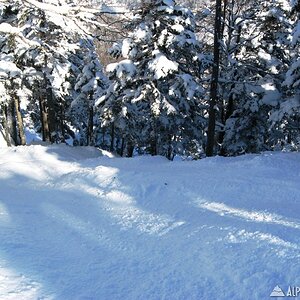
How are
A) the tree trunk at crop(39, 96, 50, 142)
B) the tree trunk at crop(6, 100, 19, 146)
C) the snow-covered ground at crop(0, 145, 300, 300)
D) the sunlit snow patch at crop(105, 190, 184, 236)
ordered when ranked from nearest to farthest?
the snow-covered ground at crop(0, 145, 300, 300) < the sunlit snow patch at crop(105, 190, 184, 236) < the tree trunk at crop(39, 96, 50, 142) < the tree trunk at crop(6, 100, 19, 146)

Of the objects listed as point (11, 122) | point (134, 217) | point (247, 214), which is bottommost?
point (134, 217)

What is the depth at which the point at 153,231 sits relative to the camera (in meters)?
6.65

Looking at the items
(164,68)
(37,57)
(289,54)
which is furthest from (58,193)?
(289,54)

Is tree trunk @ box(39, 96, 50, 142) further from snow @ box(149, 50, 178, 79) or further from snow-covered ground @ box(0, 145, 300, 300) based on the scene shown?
snow-covered ground @ box(0, 145, 300, 300)

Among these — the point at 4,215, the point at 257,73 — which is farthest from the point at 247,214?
the point at 257,73

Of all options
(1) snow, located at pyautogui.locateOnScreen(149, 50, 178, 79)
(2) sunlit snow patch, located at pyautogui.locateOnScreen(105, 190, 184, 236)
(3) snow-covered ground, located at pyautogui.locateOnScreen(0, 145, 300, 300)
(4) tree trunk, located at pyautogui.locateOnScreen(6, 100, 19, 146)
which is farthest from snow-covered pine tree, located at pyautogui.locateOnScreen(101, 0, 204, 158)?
(2) sunlit snow patch, located at pyautogui.locateOnScreen(105, 190, 184, 236)

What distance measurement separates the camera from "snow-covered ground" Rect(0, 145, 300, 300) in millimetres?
4641

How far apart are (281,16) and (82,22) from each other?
1523 cm

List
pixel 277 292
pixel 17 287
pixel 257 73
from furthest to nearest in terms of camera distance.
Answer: pixel 257 73 < pixel 17 287 < pixel 277 292

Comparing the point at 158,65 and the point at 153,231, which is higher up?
the point at 158,65

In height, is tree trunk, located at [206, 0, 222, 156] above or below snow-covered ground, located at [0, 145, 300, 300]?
above

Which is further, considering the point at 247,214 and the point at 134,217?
the point at 134,217

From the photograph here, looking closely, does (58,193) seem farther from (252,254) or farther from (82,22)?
(252,254)

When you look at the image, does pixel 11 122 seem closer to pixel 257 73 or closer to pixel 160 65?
pixel 160 65
